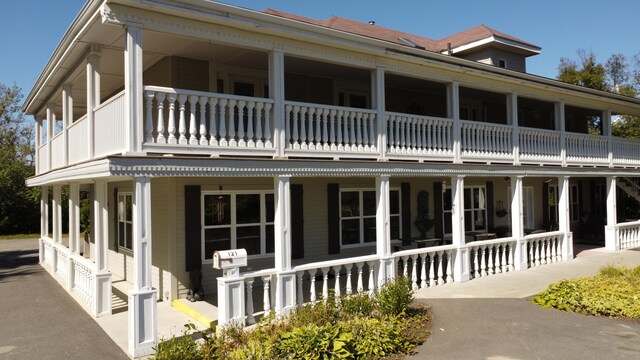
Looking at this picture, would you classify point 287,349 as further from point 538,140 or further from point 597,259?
point 597,259

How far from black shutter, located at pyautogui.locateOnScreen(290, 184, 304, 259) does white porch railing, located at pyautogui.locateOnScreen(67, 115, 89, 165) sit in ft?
15.4

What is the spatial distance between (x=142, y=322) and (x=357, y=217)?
7535 mm

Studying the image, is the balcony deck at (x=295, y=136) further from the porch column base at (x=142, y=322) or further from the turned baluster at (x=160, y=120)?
the porch column base at (x=142, y=322)

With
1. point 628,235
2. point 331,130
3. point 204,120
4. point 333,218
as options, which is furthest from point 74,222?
point 628,235

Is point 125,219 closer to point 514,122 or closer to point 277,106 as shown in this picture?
point 277,106

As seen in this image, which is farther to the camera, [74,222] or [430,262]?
[74,222]

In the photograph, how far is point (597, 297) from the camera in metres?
9.45

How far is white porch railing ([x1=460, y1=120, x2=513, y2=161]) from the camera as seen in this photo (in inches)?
504

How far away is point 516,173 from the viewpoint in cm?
1370

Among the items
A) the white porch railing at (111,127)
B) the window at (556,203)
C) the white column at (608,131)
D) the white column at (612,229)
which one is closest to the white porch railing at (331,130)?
the white porch railing at (111,127)

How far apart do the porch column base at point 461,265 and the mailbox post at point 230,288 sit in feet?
20.0

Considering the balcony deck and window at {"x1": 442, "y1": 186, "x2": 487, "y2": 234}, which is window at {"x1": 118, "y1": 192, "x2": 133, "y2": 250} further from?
window at {"x1": 442, "y1": 186, "x2": 487, "y2": 234}

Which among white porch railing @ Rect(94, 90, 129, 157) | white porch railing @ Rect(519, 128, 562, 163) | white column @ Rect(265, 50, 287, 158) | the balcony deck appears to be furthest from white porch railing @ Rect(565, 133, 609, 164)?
white porch railing @ Rect(94, 90, 129, 157)

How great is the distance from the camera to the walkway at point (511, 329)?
23.2 ft
